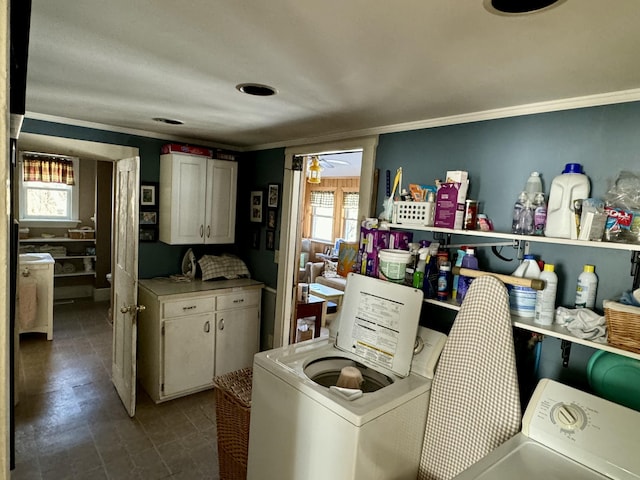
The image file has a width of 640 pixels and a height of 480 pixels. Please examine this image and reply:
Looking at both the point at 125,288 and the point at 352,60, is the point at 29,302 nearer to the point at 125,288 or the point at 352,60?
the point at 125,288

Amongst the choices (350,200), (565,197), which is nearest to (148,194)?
(565,197)

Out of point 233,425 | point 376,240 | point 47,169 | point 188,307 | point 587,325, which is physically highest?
point 47,169

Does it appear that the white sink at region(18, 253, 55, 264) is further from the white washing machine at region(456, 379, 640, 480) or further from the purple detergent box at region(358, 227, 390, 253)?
the white washing machine at region(456, 379, 640, 480)

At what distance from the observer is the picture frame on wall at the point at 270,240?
334cm

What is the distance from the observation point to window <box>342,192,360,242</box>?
7.70 meters

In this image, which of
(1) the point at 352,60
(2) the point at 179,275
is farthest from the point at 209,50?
(2) the point at 179,275

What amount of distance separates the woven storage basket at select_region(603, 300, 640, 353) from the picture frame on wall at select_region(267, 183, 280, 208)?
2.51 m

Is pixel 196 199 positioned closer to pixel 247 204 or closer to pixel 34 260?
pixel 247 204

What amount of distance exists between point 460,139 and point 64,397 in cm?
344

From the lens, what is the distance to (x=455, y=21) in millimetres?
1014

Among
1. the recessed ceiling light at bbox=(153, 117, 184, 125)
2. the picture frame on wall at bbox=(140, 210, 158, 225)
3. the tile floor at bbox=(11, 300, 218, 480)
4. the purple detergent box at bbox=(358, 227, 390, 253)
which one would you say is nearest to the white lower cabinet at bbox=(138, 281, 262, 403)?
the tile floor at bbox=(11, 300, 218, 480)

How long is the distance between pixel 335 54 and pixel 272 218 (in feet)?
7.12

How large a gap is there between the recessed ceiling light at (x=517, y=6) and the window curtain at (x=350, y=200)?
668 cm

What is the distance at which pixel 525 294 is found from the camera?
1.60m
